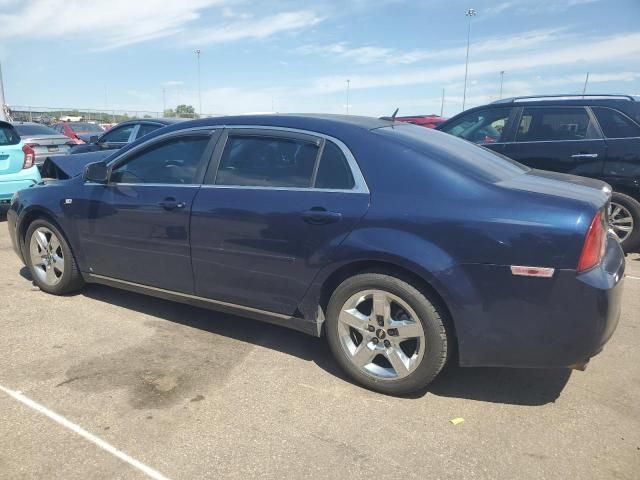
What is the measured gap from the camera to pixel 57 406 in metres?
2.91

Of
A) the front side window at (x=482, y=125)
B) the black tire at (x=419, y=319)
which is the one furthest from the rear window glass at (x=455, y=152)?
the front side window at (x=482, y=125)

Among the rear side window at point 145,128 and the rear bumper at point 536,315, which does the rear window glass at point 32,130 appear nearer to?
the rear side window at point 145,128

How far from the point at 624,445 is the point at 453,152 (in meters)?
1.84

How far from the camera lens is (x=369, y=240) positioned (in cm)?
296

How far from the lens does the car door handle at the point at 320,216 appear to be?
3074mm

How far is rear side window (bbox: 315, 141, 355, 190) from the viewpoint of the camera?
3.14m

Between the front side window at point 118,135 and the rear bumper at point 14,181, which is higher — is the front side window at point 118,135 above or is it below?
above

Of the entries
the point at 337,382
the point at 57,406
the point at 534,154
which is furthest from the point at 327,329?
the point at 534,154

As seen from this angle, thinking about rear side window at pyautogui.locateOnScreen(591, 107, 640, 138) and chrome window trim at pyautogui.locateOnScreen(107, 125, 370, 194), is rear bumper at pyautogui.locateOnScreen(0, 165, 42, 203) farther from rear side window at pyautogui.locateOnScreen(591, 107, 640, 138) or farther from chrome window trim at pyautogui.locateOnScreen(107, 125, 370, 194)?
rear side window at pyautogui.locateOnScreen(591, 107, 640, 138)

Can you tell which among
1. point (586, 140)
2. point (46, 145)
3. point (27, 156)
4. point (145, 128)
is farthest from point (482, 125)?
point (46, 145)

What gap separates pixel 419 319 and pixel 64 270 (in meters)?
3.21

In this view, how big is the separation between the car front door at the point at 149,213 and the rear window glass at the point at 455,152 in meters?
1.33

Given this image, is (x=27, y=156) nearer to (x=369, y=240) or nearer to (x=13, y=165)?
(x=13, y=165)

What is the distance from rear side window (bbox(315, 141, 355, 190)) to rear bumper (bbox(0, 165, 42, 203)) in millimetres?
6335
